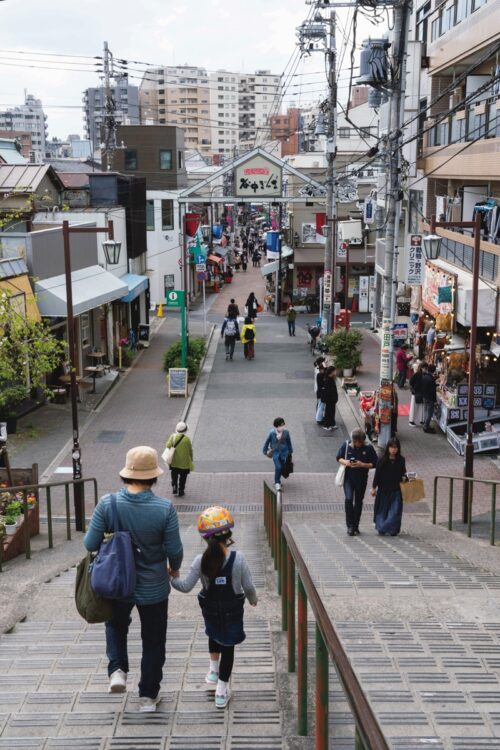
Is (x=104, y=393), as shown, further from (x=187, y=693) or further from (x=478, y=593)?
(x=187, y=693)

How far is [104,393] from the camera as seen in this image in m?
26.2

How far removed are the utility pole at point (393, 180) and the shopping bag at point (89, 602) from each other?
43.6 ft

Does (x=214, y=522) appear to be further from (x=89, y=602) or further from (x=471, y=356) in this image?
(x=471, y=356)

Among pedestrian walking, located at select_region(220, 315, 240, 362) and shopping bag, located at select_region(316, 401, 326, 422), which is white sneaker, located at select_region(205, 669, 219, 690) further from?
pedestrian walking, located at select_region(220, 315, 240, 362)

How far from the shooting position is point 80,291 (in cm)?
2533

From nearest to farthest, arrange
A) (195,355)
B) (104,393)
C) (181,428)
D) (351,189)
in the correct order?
(181,428) < (104,393) < (195,355) < (351,189)

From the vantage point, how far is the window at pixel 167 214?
154 feet

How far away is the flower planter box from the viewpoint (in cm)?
1101

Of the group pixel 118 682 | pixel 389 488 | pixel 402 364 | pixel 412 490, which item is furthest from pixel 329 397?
pixel 118 682

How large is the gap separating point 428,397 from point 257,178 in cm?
1648

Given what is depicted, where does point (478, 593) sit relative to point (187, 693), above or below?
below

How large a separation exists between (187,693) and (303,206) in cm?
4465

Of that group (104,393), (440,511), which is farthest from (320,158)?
(440,511)

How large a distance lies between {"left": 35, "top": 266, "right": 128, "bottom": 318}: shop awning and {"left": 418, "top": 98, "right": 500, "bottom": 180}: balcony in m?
10.3
